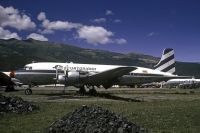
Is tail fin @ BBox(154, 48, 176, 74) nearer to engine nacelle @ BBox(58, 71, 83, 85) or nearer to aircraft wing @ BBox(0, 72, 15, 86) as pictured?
engine nacelle @ BBox(58, 71, 83, 85)

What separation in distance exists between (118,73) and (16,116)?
2379cm

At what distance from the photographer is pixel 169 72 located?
174 ft

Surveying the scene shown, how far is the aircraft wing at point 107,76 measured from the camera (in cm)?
4067

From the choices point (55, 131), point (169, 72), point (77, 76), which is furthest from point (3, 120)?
point (169, 72)

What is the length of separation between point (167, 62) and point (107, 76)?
15.1m

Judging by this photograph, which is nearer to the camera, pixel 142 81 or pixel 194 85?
pixel 142 81

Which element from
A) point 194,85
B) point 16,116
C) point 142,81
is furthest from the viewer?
point 194,85

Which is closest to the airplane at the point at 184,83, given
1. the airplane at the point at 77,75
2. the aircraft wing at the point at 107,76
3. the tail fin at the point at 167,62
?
the tail fin at the point at 167,62

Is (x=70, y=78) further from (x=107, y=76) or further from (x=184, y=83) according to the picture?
(x=184, y=83)

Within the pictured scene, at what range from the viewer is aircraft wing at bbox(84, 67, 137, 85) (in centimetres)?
4067

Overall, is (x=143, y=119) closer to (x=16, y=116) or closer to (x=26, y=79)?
(x=16, y=116)

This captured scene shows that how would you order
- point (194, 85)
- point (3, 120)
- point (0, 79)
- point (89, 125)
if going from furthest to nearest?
1. point (194, 85)
2. point (0, 79)
3. point (3, 120)
4. point (89, 125)

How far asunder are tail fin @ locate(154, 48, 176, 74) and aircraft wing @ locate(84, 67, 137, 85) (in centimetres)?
1095

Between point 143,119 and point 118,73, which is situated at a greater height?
point 118,73
